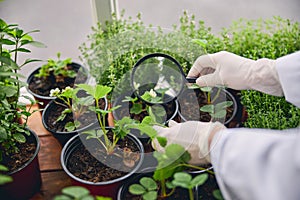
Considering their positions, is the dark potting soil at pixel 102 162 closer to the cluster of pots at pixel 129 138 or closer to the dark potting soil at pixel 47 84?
the cluster of pots at pixel 129 138

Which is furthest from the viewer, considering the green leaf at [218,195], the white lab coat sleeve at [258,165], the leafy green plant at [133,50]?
the leafy green plant at [133,50]

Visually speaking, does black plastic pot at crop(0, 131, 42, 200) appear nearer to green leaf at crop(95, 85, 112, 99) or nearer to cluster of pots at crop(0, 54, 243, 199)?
cluster of pots at crop(0, 54, 243, 199)

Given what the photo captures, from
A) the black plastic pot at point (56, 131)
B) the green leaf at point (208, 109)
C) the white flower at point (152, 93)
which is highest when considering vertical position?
the white flower at point (152, 93)

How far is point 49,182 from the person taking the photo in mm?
1288

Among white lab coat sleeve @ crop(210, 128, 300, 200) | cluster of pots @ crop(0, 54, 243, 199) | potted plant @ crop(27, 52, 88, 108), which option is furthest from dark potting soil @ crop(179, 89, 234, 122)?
potted plant @ crop(27, 52, 88, 108)

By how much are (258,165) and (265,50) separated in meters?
0.73

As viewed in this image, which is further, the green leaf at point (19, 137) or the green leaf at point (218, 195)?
the green leaf at point (19, 137)

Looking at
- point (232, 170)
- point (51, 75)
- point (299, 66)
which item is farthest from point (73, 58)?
point (232, 170)

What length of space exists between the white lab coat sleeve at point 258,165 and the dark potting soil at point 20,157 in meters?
0.56

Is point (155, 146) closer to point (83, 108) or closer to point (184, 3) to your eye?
point (83, 108)

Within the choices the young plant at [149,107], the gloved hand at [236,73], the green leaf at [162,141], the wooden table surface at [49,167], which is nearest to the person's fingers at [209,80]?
the gloved hand at [236,73]

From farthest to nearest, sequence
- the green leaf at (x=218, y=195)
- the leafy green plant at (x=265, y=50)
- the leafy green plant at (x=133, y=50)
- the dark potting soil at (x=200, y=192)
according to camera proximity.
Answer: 1. the leafy green plant at (x=265, y=50)
2. the leafy green plant at (x=133, y=50)
3. the dark potting soil at (x=200, y=192)
4. the green leaf at (x=218, y=195)

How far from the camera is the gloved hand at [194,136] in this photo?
40.2 inches

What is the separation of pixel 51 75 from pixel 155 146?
668mm
